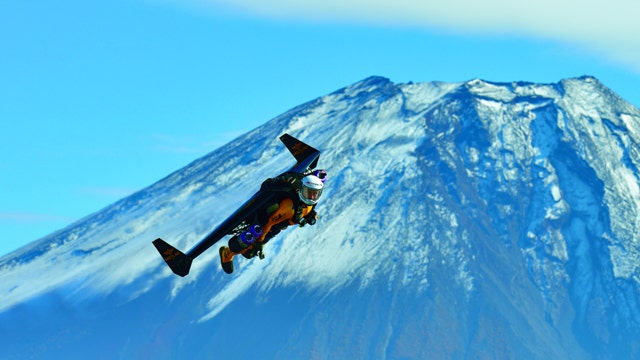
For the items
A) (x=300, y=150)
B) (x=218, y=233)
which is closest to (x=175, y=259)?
(x=218, y=233)

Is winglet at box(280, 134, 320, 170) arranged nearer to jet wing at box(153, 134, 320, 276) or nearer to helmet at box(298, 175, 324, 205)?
jet wing at box(153, 134, 320, 276)

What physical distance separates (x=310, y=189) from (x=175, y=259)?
13.5 metres

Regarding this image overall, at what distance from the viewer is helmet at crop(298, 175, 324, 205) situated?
328ft

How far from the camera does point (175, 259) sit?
106 meters

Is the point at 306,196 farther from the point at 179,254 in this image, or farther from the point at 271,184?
the point at 179,254

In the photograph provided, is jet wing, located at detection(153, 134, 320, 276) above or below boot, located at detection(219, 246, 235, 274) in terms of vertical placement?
above

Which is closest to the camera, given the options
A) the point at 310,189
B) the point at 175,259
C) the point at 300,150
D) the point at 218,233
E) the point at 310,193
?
the point at 310,189

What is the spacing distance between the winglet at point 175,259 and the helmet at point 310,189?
1104 centimetres

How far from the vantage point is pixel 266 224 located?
10200cm

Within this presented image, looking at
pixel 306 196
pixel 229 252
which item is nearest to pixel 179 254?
pixel 229 252

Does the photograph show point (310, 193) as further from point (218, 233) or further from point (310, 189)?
point (218, 233)

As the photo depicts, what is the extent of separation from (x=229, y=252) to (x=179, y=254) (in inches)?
160

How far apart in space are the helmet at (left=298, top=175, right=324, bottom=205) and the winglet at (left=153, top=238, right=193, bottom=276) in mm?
11043

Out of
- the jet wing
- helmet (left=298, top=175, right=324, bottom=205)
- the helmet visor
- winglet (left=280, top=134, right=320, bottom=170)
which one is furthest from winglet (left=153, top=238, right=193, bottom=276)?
winglet (left=280, top=134, right=320, bottom=170)
